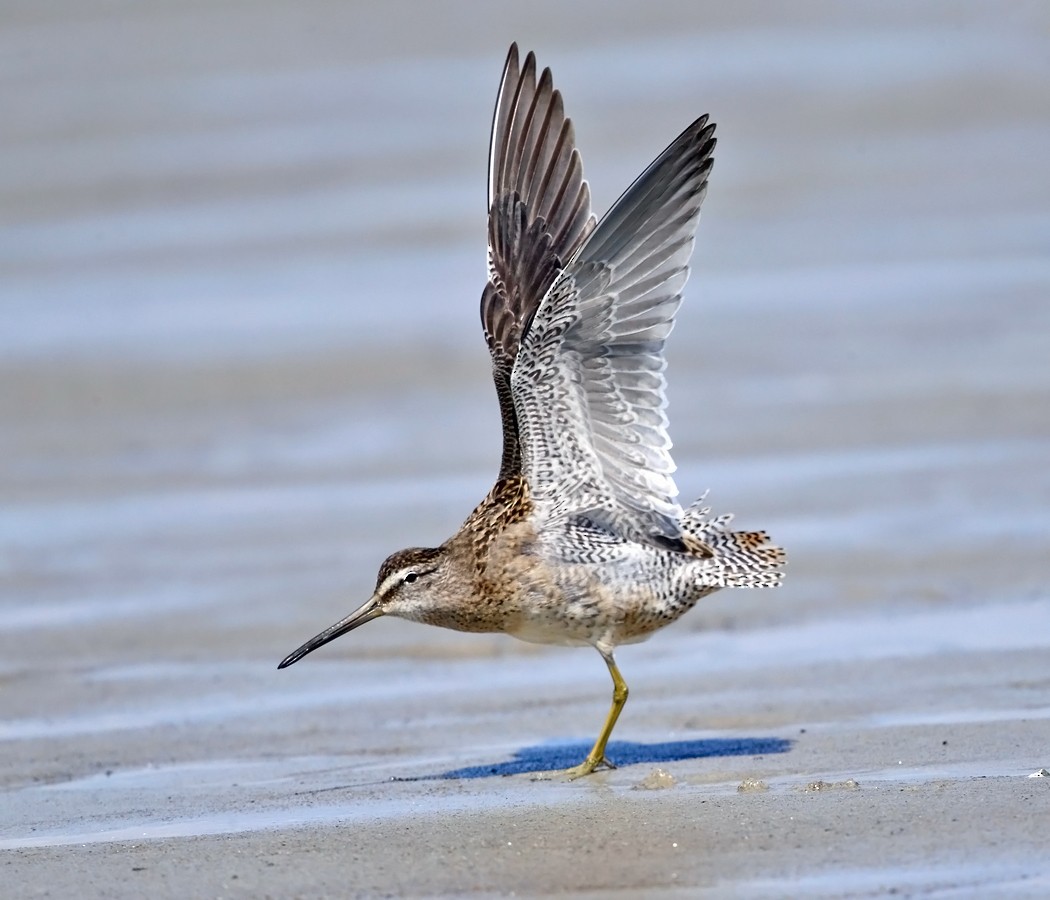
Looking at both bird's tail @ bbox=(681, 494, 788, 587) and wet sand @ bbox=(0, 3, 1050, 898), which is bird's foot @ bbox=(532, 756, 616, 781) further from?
bird's tail @ bbox=(681, 494, 788, 587)

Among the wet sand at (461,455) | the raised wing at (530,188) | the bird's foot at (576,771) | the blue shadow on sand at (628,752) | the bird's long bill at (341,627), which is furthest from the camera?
the raised wing at (530,188)

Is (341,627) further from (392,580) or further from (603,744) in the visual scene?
(603,744)

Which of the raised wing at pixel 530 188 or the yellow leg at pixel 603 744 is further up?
the raised wing at pixel 530 188

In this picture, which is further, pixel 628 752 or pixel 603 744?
pixel 628 752

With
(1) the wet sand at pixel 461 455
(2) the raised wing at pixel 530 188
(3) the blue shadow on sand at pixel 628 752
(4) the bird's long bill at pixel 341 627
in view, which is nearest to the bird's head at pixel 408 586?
A: (4) the bird's long bill at pixel 341 627

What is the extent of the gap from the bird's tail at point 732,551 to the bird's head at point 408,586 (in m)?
0.73

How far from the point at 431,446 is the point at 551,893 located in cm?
519

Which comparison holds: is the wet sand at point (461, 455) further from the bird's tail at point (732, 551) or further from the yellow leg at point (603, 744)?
the bird's tail at point (732, 551)

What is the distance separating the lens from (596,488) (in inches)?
223

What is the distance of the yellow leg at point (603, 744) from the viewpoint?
525 cm

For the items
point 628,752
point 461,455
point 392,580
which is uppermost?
point 461,455

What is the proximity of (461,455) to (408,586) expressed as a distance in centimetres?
314

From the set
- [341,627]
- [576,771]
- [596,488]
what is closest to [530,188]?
[596,488]

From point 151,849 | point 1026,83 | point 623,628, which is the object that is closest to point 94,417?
point 623,628
